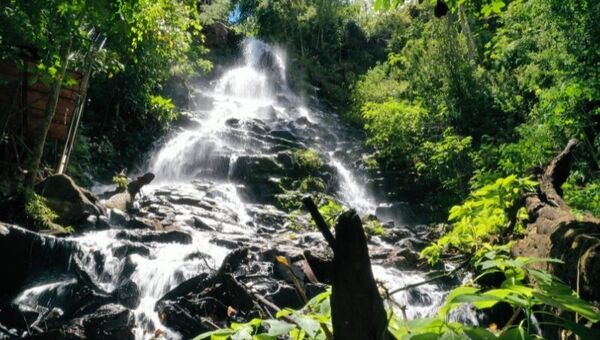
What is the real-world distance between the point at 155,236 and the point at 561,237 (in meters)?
7.84

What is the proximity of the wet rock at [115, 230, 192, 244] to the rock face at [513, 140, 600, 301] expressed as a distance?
713cm

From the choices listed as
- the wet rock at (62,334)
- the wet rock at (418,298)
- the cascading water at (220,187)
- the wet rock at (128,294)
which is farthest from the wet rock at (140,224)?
Result: the wet rock at (418,298)

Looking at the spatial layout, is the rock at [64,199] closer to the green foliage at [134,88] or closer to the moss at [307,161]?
the green foliage at [134,88]

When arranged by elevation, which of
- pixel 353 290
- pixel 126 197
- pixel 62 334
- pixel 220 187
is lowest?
pixel 62 334

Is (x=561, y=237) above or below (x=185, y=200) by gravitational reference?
below

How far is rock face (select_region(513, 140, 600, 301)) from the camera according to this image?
1.82 metres

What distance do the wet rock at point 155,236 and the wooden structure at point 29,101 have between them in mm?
3131

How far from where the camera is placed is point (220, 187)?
1525 cm

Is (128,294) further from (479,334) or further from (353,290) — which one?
(479,334)

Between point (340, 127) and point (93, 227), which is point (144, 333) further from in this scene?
point (340, 127)

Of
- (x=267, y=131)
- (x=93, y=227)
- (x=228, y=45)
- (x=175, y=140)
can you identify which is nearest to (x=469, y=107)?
(x=267, y=131)

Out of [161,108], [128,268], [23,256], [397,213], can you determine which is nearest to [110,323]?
[128,268]

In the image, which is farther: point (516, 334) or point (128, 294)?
point (128, 294)

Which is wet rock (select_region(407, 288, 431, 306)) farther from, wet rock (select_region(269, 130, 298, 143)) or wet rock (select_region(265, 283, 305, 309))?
wet rock (select_region(269, 130, 298, 143))
